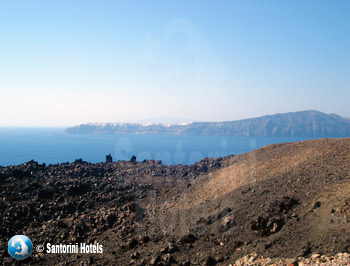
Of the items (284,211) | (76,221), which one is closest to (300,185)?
(284,211)

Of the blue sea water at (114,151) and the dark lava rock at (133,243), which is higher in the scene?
the dark lava rock at (133,243)

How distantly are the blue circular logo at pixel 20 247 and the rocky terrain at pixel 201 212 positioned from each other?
0.20m

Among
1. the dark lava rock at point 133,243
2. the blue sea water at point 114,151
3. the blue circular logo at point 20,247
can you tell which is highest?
the dark lava rock at point 133,243

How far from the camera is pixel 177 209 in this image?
1094 centimetres

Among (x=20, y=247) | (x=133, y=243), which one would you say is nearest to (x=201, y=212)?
(x=133, y=243)

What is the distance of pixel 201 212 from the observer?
993 centimetres

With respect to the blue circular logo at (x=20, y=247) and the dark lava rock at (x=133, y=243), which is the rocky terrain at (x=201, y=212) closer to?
the dark lava rock at (x=133, y=243)

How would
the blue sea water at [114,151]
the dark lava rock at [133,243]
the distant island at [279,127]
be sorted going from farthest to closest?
the distant island at [279,127] < the blue sea water at [114,151] < the dark lava rock at [133,243]

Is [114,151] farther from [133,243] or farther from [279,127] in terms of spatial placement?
[279,127]

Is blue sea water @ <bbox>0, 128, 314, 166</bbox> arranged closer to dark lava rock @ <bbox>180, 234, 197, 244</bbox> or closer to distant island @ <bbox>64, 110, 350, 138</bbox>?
dark lava rock @ <bbox>180, 234, 197, 244</bbox>

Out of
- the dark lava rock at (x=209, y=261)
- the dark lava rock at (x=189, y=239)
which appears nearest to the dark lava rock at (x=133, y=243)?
the dark lava rock at (x=189, y=239)

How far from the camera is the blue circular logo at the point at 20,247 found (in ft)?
28.2

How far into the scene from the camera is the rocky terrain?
7.16 meters

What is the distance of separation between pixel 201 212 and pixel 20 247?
634cm
